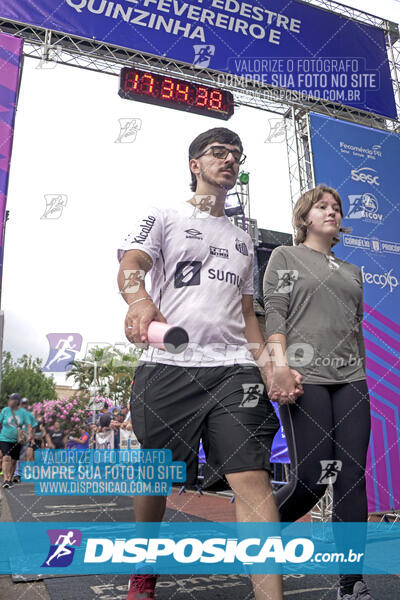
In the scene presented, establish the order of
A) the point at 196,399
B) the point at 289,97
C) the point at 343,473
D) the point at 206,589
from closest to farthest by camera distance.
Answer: the point at 196,399 → the point at 343,473 → the point at 206,589 → the point at 289,97

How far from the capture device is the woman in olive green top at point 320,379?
216 cm

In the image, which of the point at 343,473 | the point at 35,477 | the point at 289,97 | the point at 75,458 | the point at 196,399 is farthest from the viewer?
the point at 75,458

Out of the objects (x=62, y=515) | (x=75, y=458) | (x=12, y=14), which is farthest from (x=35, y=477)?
(x=12, y=14)

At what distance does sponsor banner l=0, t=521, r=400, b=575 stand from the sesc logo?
10.5 feet

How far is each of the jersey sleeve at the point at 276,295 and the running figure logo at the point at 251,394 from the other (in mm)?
391

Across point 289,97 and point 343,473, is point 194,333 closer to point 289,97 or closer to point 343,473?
point 343,473

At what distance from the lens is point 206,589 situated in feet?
8.61

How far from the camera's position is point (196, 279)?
2.03m

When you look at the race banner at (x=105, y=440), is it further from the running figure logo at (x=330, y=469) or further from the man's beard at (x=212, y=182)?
the man's beard at (x=212, y=182)

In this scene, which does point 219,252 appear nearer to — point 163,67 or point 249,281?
point 249,281

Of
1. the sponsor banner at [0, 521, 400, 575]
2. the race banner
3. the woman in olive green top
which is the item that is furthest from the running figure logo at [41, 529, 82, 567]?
the race banner

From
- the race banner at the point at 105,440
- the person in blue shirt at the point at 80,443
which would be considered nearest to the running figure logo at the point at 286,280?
the race banner at the point at 105,440

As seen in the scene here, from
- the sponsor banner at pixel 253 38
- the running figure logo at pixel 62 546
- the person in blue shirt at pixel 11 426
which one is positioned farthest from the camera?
the person in blue shirt at pixel 11 426

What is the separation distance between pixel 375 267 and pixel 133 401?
11.8ft
